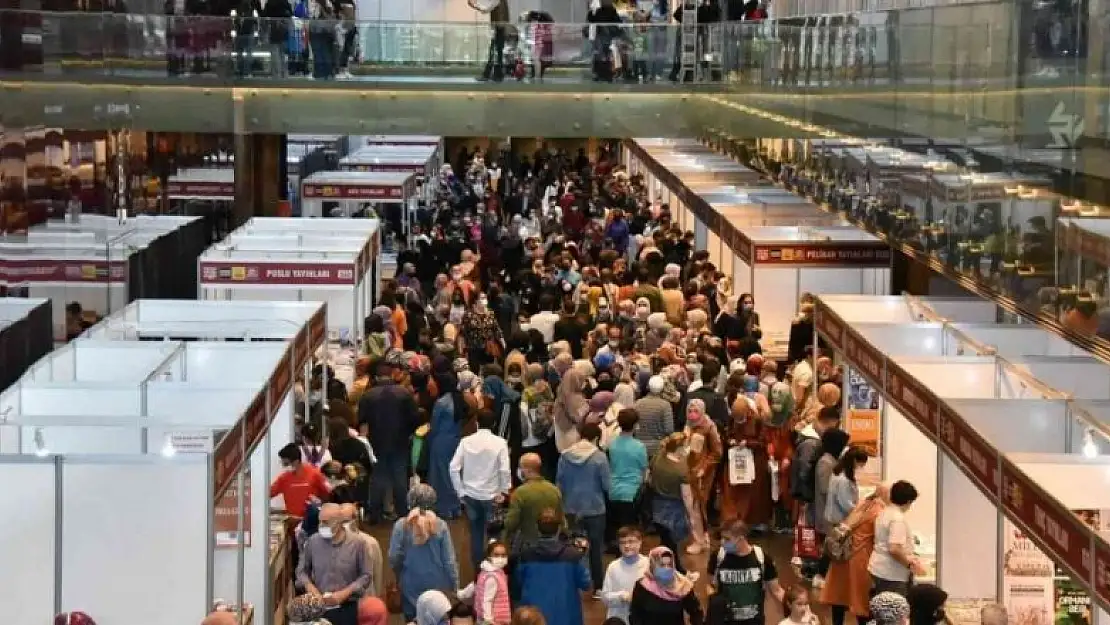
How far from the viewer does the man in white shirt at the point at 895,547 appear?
11.0m

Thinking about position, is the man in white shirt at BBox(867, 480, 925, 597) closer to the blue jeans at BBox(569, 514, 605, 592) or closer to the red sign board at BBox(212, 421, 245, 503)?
the blue jeans at BBox(569, 514, 605, 592)

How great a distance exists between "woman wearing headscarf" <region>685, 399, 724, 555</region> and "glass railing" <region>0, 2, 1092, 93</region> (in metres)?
4.13

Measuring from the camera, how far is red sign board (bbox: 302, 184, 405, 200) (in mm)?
29359

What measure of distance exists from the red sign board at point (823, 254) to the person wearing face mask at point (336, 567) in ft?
29.1

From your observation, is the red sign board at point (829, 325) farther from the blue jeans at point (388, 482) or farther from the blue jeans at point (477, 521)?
the blue jeans at point (388, 482)

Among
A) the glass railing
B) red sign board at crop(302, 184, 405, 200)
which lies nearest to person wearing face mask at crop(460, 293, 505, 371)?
the glass railing

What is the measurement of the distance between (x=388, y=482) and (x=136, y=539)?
19.5 feet

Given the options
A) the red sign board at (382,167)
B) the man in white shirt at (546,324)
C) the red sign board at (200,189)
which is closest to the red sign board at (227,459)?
the man in white shirt at (546,324)

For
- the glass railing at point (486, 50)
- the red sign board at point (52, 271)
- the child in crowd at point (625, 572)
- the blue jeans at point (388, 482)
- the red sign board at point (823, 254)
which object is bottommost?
the blue jeans at point (388, 482)

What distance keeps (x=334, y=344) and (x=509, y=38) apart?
44.4 feet

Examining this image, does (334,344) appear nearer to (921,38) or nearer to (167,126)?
(921,38)

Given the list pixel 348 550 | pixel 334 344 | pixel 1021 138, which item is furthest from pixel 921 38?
pixel 348 550

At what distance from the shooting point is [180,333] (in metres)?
15.2

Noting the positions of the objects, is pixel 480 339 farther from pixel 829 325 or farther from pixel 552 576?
pixel 552 576
